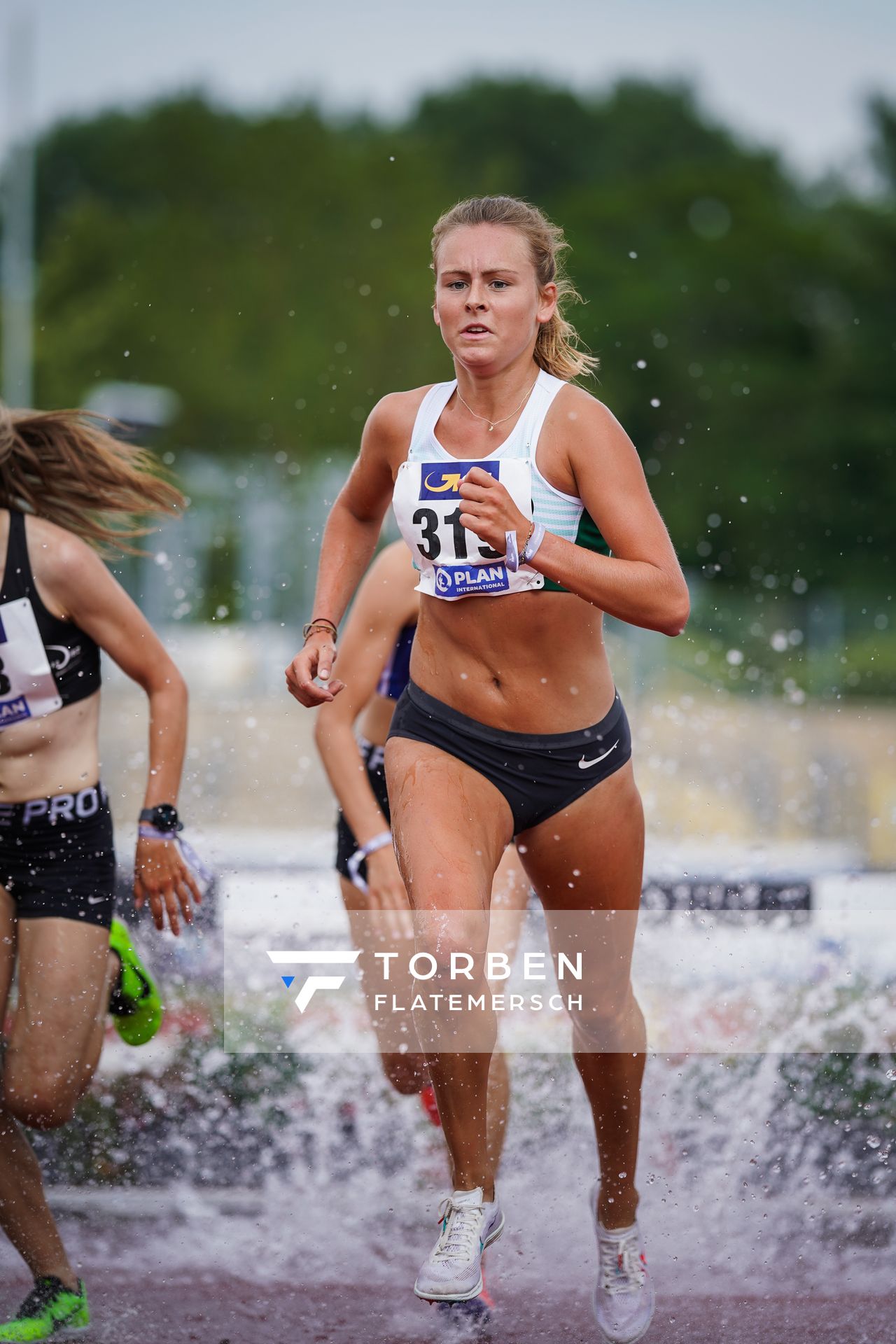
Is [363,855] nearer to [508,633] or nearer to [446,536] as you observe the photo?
[508,633]

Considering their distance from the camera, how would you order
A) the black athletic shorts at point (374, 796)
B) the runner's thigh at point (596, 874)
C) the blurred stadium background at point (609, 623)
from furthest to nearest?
1. the blurred stadium background at point (609, 623)
2. the black athletic shorts at point (374, 796)
3. the runner's thigh at point (596, 874)

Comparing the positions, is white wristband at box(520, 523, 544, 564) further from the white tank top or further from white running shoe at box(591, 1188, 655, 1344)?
white running shoe at box(591, 1188, 655, 1344)

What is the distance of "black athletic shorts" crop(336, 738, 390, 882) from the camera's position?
15.4ft

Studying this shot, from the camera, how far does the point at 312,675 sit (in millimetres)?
3686

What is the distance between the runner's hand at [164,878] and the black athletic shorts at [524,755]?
90 centimetres

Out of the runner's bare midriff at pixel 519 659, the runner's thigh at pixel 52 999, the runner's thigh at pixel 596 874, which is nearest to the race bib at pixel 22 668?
the runner's thigh at pixel 52 999

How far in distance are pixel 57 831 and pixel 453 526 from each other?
1.41 m

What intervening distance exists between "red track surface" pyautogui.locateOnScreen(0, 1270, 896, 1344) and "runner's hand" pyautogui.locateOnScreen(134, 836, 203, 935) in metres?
0.96

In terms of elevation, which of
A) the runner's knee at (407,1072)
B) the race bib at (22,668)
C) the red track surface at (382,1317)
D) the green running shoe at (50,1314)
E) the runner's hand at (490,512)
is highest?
the runner's hand at (490,512)

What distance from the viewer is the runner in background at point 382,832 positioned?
14.4 ft

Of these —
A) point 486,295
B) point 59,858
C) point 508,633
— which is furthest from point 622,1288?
point 486,295

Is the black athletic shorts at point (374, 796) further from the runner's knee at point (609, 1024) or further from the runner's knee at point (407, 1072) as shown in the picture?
the runner's knee at point (609, 1024)

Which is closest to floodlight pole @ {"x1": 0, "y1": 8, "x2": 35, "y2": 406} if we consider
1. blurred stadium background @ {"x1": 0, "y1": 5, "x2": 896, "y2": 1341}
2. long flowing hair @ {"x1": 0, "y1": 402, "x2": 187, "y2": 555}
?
blurred stadium background @ {"x1": 0, "y1": 5, "x2": 896, "y2": 1341}

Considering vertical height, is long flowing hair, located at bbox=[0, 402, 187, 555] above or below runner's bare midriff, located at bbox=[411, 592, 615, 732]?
above
